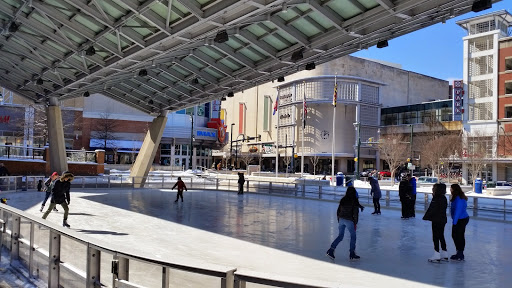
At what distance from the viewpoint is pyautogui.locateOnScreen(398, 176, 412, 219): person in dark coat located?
16625 mm

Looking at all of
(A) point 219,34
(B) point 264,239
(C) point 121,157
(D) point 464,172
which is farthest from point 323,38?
(C) point 121,157

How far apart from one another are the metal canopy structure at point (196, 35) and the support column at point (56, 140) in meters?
3.51

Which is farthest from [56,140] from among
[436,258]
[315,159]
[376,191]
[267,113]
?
[267,113]

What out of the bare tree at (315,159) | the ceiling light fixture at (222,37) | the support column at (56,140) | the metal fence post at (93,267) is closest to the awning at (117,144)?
the bare tree at (315,159)

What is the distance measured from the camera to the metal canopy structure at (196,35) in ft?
42.9

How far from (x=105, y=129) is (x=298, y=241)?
64.5 meters

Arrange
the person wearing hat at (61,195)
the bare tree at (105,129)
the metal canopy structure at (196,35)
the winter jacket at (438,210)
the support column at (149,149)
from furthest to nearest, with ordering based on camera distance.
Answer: the bare tree at (105,129), the support column at (149,149), the metal canopy structure at (196,35), the person wearing hat at (61,195), the winter jacket at (438,210)

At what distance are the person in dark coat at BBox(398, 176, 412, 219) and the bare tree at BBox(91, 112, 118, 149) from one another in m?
60.4

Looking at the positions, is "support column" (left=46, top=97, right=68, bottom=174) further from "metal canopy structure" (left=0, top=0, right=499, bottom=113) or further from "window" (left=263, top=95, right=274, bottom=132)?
"window" (left=263, top=95, right=274, bottom=132)

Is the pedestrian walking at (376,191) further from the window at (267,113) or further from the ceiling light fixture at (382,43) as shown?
the window at (267,113)

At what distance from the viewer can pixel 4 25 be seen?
57.3 ft

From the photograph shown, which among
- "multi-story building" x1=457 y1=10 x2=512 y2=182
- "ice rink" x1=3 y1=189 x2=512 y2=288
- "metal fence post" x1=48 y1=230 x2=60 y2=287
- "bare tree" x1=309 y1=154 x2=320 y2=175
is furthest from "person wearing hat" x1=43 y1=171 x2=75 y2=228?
"bare tree" x1=309 y1=154 x2=320 y2=175

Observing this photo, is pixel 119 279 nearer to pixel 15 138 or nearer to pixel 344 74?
pixel 15 138

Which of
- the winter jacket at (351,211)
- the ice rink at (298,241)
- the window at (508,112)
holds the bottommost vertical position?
the ice rink at (298,241)
